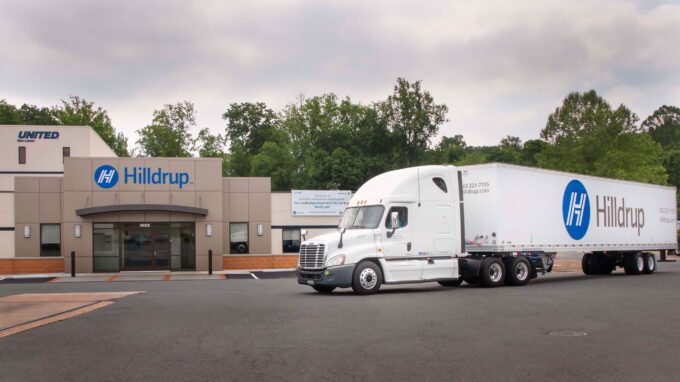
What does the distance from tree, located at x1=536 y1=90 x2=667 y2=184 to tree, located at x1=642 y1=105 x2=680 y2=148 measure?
51.1m

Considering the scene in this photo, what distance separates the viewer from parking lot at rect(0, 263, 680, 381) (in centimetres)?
832

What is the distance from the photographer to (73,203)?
36.6 m

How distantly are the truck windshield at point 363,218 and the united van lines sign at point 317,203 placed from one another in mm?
22216

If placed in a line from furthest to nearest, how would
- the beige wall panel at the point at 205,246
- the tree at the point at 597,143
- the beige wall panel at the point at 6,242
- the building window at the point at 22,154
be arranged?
the tree at the point at 597,143 → the building window at the point at 22,154 → the beige wall panel at the point at 6,242 → the beige wall panel at the point at 205,246

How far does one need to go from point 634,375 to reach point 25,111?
290 ft

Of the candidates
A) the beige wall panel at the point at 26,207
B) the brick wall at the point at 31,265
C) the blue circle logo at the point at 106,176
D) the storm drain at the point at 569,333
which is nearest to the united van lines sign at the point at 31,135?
the beige wall panel at the point at 26,207

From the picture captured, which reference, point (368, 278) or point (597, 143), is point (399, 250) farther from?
point (597, 143)

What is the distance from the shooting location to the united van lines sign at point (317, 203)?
43.3 m

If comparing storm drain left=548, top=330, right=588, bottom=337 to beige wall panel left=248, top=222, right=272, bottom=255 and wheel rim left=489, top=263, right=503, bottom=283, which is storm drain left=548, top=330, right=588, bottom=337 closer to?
wheel rim left=489, top=263, right=503, bottom=283

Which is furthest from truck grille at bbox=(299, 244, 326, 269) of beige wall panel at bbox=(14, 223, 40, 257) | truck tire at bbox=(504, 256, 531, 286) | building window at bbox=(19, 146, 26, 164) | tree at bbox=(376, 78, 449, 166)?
tree at bbox=(376, 78, 449, 166)

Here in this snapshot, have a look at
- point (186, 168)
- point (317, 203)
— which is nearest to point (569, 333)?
point (186, 168)

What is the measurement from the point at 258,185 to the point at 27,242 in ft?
42.3

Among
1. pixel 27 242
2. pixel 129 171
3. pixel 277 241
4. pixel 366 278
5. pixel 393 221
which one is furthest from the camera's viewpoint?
pixel 277 241

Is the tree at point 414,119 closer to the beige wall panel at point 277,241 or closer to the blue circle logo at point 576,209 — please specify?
the beige wall panel at point 277,241
